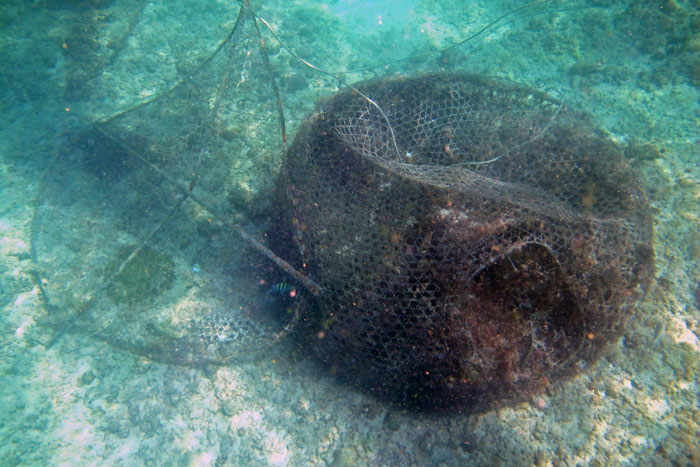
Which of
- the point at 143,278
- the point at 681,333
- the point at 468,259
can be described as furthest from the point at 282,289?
the point at 681,333

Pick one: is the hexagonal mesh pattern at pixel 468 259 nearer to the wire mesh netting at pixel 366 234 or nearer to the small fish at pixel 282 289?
the wire mesh netting at pixel 366 234

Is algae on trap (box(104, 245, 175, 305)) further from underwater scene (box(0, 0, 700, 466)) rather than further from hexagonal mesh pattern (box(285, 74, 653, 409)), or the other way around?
hexagonal mesh pattern (box(285, 74, 653, 409))

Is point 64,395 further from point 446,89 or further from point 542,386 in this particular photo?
point 446,89

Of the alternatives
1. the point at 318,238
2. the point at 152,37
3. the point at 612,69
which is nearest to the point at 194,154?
the point at 318,238

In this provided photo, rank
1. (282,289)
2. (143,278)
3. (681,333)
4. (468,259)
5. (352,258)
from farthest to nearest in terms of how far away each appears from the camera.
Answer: (143,278)
(282,289)
(681,333)
(352,258)
(468,259)

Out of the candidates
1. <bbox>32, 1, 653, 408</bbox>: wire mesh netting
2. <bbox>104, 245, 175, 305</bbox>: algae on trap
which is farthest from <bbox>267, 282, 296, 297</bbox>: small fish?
<bbox>104, 245, 175, 305</bbox>: algae on trap

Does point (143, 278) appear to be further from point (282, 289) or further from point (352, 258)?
point (352, 258)
